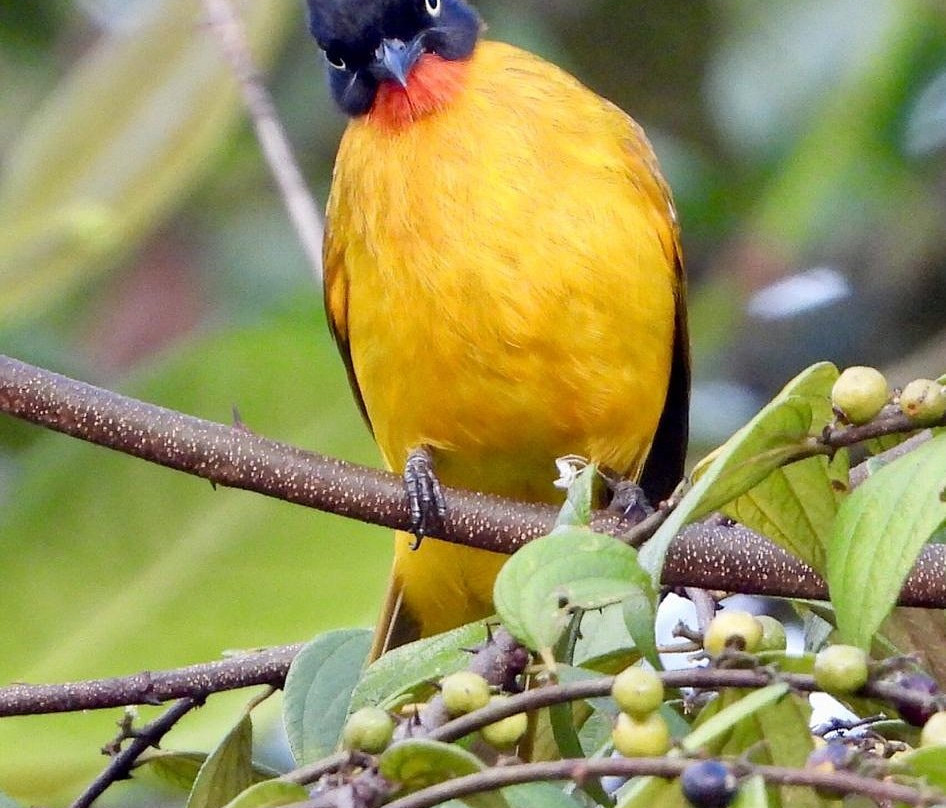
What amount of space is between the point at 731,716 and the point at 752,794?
80mm

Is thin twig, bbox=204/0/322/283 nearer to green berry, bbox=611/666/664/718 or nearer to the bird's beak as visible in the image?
the bird's beak

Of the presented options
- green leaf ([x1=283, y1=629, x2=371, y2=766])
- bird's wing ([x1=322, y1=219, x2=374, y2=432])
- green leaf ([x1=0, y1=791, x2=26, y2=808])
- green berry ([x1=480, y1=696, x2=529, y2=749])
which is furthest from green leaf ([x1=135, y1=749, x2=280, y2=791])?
bird's wing ([x1=322, y1=219, x2=374, y2=432])

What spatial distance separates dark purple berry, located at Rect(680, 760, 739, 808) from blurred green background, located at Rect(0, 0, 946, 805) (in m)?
1.74

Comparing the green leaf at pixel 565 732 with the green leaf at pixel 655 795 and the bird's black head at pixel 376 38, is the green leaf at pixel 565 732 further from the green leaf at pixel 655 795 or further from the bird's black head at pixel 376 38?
the bird's black head at pixel 376 38

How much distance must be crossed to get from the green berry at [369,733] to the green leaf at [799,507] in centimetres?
48

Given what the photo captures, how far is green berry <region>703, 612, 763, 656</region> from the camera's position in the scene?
5.12 ft

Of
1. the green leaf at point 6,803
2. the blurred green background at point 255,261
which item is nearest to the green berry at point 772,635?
the green leaf at point 6,803

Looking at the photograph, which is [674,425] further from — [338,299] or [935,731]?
[935,731]

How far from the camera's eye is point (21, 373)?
235 cm

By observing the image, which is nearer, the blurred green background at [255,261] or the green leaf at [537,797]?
the green leaf at [537,797]

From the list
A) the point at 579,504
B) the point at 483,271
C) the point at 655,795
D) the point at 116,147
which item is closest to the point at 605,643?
the point at 579,504

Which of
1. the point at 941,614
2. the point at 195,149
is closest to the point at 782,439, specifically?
the point at 941,614

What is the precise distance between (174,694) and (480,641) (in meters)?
0.64

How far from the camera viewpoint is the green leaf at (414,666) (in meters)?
1.79
